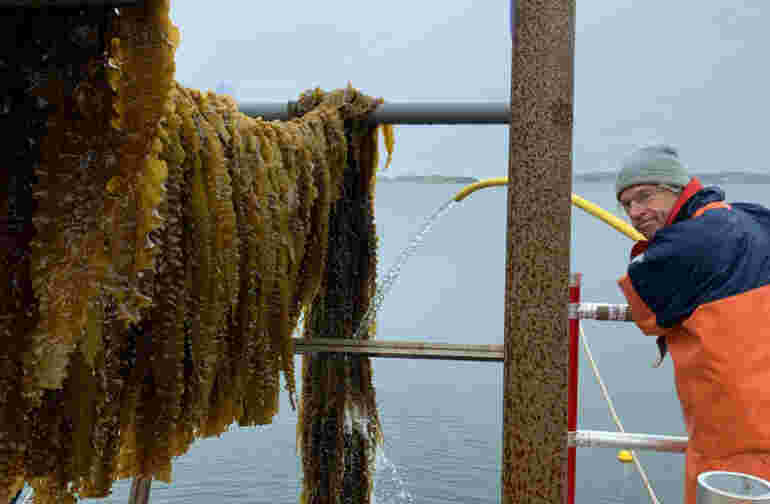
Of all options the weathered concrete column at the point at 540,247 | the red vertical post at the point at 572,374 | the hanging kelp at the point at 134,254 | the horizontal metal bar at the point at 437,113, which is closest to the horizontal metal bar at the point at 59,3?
the hanging kelp at the point at 134,254

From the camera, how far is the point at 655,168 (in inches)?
65.3

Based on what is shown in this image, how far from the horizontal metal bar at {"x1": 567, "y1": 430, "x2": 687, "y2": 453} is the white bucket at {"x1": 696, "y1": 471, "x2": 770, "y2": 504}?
98 centimetres

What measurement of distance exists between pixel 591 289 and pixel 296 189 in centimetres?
2027

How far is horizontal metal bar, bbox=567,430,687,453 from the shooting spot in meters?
1.72

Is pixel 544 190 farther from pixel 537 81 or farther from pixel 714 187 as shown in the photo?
pixel 714 187

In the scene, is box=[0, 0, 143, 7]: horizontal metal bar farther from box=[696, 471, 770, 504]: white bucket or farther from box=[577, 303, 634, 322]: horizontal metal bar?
box=[577, 303, 634, 322]: horizontal metal bar

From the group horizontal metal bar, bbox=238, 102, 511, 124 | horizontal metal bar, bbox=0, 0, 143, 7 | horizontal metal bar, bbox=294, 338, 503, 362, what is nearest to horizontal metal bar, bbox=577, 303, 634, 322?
horizontal metal bar, bbox=294, 338, 503, 362

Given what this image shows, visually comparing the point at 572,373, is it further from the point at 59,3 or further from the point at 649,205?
the point at 59,3

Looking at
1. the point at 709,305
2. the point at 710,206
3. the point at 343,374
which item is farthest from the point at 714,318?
the point at 343,374

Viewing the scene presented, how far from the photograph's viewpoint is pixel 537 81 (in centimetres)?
145

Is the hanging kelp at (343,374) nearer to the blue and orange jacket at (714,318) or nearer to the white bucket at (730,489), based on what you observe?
the blue and orange jacket at (714,318)

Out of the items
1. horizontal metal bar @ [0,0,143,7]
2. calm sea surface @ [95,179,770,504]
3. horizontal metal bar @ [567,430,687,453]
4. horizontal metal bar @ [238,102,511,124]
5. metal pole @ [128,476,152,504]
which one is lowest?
calm sea surface @ [95,179,770,504]

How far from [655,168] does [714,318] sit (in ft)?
1.44

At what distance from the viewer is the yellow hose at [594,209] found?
8.41ft
